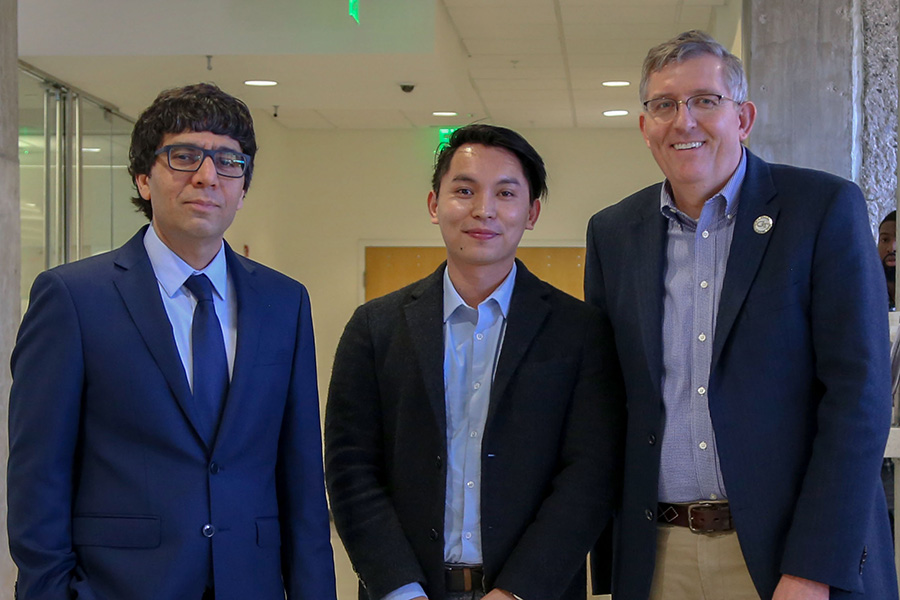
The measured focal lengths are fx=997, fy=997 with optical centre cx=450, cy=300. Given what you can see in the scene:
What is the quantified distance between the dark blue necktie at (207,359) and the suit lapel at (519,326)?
55 cm

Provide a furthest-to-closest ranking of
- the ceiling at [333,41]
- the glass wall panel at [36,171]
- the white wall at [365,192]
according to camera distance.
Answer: the white wall at [365,192]
the glass wall panel at [36,171]
the ceiling at [333,41]

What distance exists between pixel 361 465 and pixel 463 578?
323 millimetres

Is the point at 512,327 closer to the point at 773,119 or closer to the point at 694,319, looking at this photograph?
the point at 694,319

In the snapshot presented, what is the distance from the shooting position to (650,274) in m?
2.07

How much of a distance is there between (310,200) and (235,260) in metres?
7.75

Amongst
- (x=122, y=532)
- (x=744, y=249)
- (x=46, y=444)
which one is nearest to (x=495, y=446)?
(x=744, y=249)

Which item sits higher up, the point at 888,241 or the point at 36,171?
the point at 36,171

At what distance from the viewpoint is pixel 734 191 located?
6.70 feet

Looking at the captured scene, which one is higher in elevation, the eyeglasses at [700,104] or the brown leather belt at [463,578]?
the eyeglasses at [700,104]

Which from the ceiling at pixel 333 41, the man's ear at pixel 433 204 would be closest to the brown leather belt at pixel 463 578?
the man's ear at pixel 433 204

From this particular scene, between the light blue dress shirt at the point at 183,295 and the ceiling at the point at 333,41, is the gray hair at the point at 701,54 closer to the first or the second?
the light blue dress shirt at the point at 183,295

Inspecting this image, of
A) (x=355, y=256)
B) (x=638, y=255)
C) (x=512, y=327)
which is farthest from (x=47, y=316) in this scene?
(x=355, y=256)

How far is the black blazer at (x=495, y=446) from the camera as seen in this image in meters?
2.03

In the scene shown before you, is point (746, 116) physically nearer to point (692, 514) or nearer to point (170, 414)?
point (692, 514)
